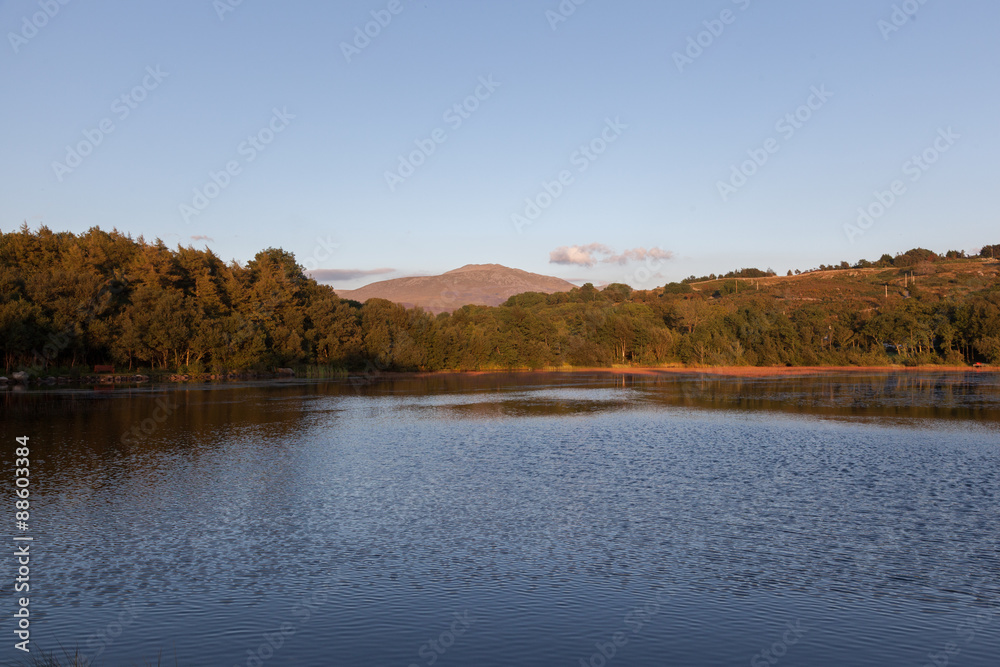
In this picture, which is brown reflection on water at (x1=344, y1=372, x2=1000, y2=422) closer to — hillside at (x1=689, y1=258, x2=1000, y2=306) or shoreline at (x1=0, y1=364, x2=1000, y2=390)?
shoreline at (x1=0, y1=364, x2=1000, y2=390)

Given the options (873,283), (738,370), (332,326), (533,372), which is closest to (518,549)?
(332,326)

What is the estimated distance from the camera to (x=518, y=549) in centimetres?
1047

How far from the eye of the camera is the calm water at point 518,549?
23.9 feet

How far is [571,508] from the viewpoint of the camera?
13.1 metres

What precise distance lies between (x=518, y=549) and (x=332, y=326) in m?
66.3

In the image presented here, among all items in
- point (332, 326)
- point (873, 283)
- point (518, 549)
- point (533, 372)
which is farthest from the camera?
point (873, 283)

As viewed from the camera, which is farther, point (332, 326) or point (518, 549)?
point (332, 326)

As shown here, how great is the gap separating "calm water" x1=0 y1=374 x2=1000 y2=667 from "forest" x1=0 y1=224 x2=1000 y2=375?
35.2 metres

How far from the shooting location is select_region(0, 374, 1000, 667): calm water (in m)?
7.29

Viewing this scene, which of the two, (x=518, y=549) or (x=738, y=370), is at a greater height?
(x=738, y=370)

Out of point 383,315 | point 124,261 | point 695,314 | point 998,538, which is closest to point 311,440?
point 998,538

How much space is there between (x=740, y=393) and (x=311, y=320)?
47946 millimetres

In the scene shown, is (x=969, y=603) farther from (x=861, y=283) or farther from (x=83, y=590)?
(x=861, y=283)

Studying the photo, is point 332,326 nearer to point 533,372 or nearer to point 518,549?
point 533,372
